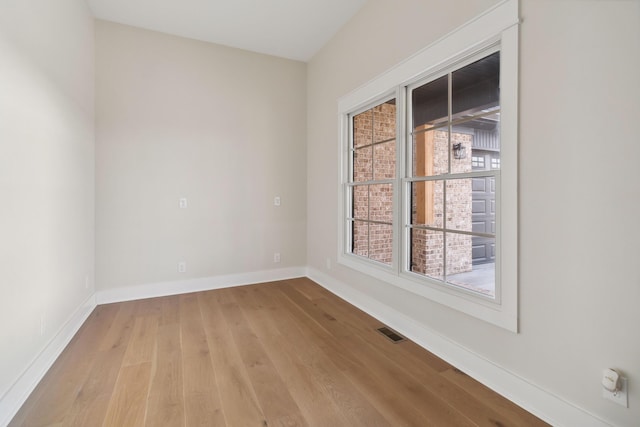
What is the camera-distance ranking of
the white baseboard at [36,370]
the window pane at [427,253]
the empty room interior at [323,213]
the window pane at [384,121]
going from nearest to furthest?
the empty room interior at [323,213]
the white baseboard at [36,370]
the window pane at [427,253]
the window pane at [384,121]

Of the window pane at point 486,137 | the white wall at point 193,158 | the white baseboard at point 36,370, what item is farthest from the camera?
the white wall at point 193,158

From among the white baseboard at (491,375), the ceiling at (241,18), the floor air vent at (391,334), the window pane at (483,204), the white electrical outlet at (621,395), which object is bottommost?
the floor air vent at (391,334)

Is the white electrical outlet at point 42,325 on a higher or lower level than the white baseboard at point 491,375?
higher

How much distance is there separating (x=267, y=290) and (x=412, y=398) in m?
2.36

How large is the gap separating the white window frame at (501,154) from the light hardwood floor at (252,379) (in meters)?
0.48

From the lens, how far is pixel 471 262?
209cm

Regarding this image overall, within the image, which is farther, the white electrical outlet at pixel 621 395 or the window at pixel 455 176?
the window at pixel 455 176

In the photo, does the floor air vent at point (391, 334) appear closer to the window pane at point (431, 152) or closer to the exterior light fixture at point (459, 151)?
the window pane at point (431, 152)

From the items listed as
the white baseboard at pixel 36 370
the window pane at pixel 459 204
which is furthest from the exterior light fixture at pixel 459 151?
the white baseboard at pixel 36 370

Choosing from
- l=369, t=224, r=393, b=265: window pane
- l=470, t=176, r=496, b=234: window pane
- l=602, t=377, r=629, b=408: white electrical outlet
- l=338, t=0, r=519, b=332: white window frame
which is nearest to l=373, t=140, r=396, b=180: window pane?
l=338, t=0, r=519, b=332: white window frame

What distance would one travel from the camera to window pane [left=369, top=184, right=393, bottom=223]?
2904 millimetres

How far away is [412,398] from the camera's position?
175 cm

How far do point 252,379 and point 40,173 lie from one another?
199cm

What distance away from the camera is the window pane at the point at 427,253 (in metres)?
2.36
